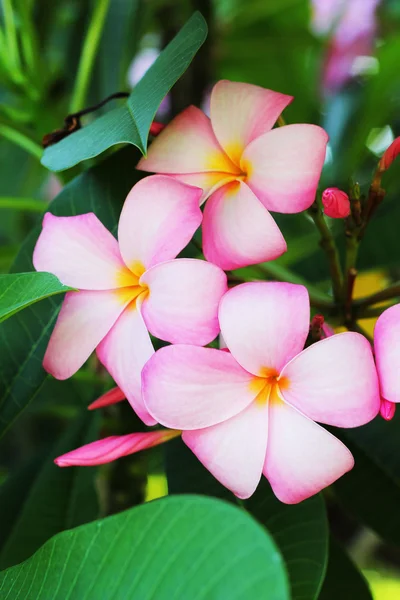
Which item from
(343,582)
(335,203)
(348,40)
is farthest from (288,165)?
(348,40)

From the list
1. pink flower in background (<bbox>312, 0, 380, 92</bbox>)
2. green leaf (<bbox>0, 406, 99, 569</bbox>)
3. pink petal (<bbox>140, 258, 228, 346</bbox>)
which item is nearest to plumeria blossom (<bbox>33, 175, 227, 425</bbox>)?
pink petal (<bbox>140, 258, 228, 346</bbox>)

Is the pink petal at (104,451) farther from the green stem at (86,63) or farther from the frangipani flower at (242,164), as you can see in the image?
the green stem at (86,63)

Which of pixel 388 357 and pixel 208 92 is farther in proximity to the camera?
pixel 208 92

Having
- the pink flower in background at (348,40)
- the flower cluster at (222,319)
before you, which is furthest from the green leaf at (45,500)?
the pink flower in background at (348,40)

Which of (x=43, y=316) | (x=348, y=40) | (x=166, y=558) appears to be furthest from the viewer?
(x=348, y=40)

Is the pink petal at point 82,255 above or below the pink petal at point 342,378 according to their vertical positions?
above

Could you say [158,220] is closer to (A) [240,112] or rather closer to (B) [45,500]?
(A) [240,112]
